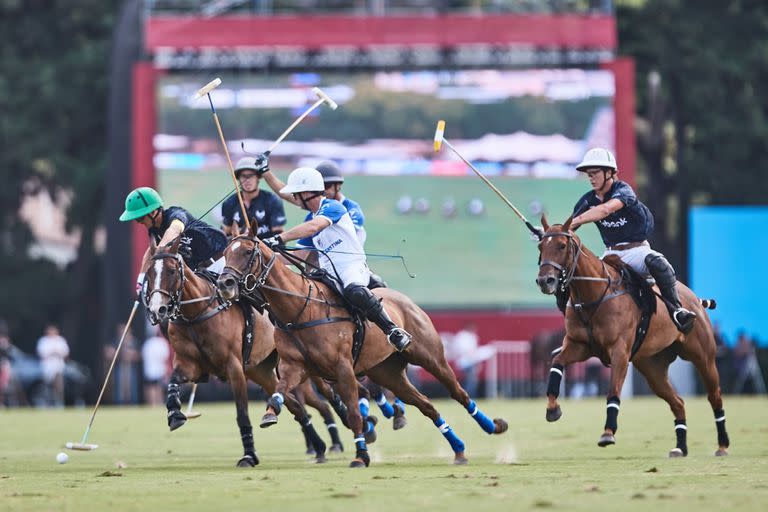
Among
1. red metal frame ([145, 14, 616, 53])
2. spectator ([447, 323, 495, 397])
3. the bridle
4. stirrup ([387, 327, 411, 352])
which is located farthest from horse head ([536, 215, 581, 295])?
red metal frame ([145, 14, 616, 53])

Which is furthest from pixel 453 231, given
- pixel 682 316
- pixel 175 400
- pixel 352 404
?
pixel 352 404

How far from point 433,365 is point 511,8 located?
19962 millimetres

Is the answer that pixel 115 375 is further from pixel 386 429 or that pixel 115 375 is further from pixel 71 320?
pixel 386 429

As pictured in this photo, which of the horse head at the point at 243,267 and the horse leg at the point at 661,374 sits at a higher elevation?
the horse head at the point at 243,267

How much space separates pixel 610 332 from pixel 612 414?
0.97 meters

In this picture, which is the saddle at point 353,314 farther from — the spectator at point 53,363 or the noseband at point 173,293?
the spectator at point 53,363

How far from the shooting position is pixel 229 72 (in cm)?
3256

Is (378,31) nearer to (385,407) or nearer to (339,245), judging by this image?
(385,407)

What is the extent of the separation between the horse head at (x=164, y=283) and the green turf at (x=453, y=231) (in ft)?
53.2

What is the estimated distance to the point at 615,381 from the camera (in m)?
15.3

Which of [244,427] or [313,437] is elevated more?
[244,427]

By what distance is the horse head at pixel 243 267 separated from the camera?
1418 cm

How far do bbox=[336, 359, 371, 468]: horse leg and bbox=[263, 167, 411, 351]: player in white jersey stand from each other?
0.54 metres

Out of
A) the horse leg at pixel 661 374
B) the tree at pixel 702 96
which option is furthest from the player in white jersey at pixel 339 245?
→ the tree at pixel 702 96
